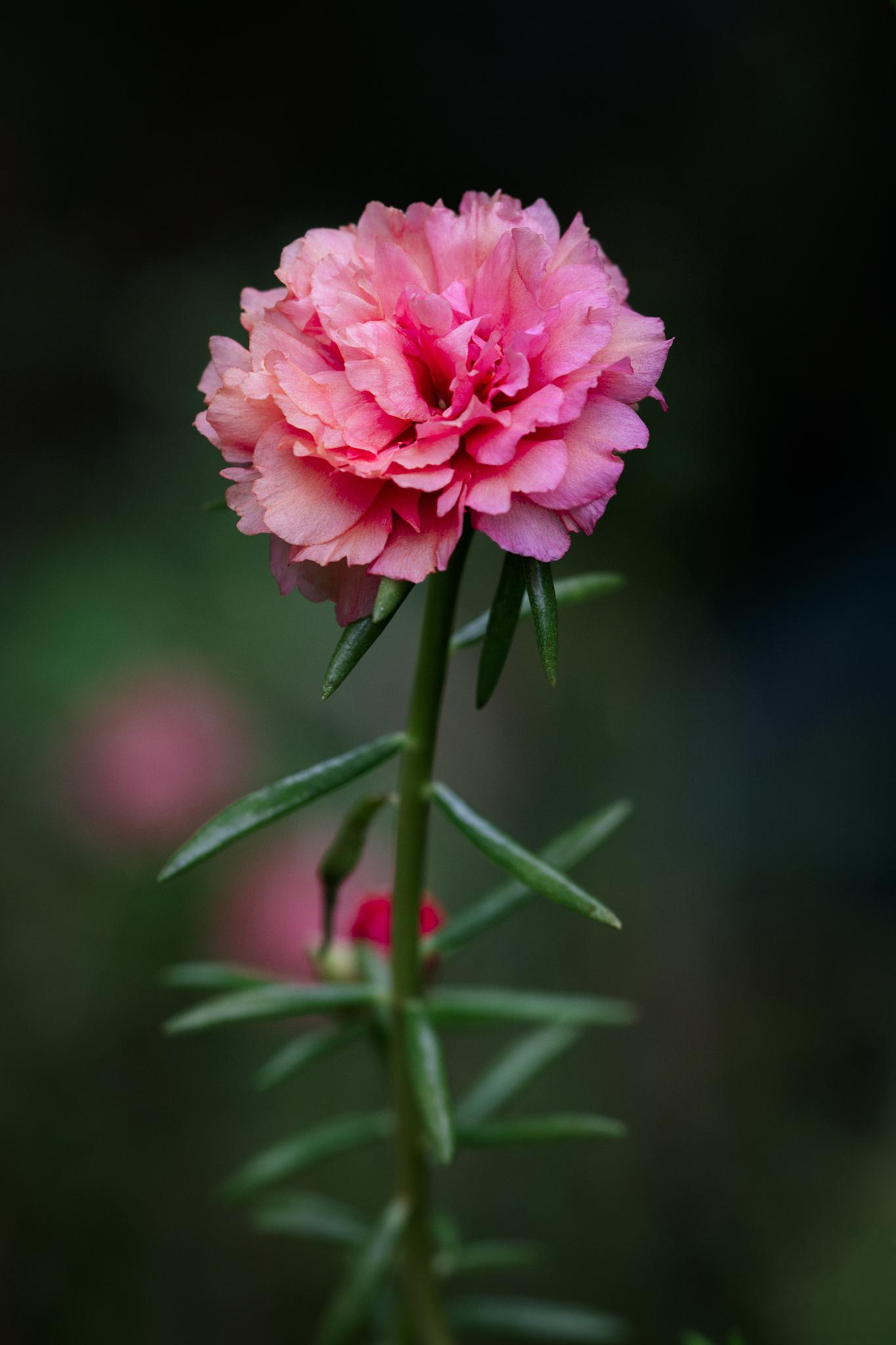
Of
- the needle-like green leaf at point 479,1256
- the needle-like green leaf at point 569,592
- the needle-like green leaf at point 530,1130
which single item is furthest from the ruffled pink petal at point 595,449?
the needle-like green leaf at point 479,1256

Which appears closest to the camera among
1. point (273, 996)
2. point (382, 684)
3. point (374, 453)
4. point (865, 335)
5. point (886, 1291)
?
point (374, 453)

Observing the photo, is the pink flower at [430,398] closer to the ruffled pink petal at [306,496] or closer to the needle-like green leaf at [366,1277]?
the ruffled pink petal at [306,496]

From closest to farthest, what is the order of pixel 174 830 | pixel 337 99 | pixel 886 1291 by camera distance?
pixel 886 1291
pixel 174 830
pixel 337 99

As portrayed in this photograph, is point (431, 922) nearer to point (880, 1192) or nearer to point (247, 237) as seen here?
point (880, 1192)

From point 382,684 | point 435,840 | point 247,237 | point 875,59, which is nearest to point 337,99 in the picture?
point 247,237

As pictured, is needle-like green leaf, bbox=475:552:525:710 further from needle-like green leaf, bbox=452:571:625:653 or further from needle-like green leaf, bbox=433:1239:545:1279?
needle-like green leaf, bbox=433:1239:545:1279

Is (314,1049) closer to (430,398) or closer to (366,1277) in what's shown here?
(366,1277)
